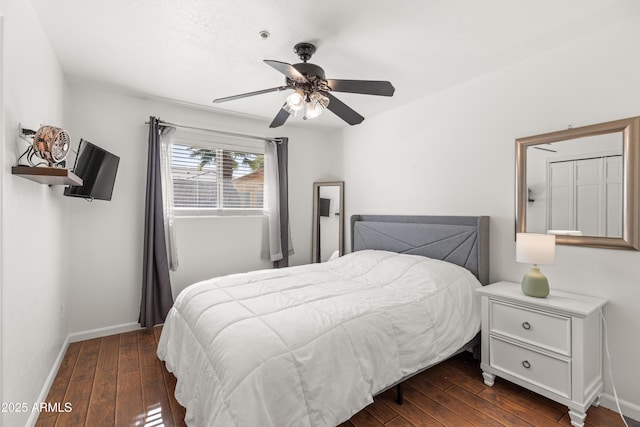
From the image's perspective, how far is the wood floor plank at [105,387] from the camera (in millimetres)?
1855

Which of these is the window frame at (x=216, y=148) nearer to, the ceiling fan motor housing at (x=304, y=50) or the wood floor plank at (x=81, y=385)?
the wood floor plank at (x=81, y=385)

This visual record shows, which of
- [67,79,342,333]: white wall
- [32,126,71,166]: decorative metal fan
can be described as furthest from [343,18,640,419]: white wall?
[32,126,71,166]: decorative metal fan

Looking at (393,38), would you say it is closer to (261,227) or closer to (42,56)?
(42,56)

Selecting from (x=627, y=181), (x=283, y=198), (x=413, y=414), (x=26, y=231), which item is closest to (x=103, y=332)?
(x=26, y=231)

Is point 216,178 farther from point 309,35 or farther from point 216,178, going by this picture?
point 309,35

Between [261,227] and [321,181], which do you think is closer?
[261,227]

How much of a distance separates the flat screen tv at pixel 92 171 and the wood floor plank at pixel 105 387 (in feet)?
4.65

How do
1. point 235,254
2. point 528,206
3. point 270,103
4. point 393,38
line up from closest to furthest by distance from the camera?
point 393,38, point 528,206, point 270,103, point 235,254

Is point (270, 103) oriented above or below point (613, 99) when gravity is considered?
above

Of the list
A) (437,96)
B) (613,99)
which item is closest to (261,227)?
(437,96)

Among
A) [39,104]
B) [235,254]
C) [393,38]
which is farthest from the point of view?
[235,254]

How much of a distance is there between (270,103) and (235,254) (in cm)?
191

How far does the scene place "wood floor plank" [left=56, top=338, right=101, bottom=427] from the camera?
6.04ft

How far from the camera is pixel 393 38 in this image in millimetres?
2074
